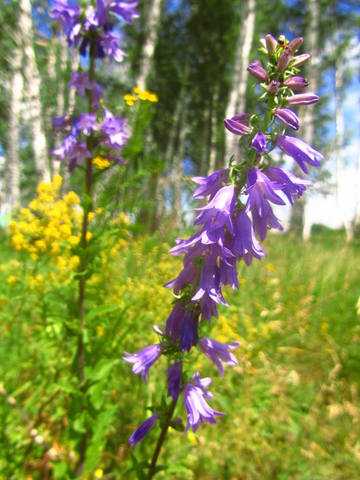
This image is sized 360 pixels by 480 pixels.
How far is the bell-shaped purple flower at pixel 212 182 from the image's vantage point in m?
1.23

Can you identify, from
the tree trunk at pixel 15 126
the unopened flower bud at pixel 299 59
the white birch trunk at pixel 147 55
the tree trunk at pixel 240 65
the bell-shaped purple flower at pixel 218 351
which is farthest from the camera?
the tree trunk at pixel 240 65

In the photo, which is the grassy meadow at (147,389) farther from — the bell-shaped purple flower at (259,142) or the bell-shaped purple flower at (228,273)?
the bell-shaped purple flower at (259,142)

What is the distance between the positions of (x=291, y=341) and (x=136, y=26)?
1857 cm

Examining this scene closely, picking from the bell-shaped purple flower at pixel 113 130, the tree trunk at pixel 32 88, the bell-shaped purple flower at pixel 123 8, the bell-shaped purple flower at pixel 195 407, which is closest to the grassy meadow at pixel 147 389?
the bell-shaped purple flower at pixel 195 407

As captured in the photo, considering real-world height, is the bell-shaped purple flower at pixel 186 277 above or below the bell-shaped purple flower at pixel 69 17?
below

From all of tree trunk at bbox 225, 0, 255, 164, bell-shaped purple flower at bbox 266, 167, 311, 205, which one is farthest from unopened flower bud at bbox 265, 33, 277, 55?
tree trunk at bbox 225, 0, 255, 164

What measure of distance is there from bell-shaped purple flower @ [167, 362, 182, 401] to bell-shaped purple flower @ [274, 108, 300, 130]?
94 cm

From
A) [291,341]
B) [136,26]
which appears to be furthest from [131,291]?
[136,26]

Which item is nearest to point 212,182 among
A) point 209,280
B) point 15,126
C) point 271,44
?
point 209,280

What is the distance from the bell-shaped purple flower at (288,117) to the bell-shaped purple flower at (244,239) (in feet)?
1.06

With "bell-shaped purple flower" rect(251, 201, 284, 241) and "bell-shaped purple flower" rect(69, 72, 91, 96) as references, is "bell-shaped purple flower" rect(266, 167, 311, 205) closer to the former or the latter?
"bell-shaped purple flower" rect(251, 201, 284, 241)

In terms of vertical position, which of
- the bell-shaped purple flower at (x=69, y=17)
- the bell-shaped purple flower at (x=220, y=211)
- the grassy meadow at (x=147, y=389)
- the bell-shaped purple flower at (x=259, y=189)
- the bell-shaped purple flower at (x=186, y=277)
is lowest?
the grassy meadow at (x=147, y=389)

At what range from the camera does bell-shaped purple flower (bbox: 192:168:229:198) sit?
123cm

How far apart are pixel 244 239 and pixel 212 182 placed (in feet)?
0.80
